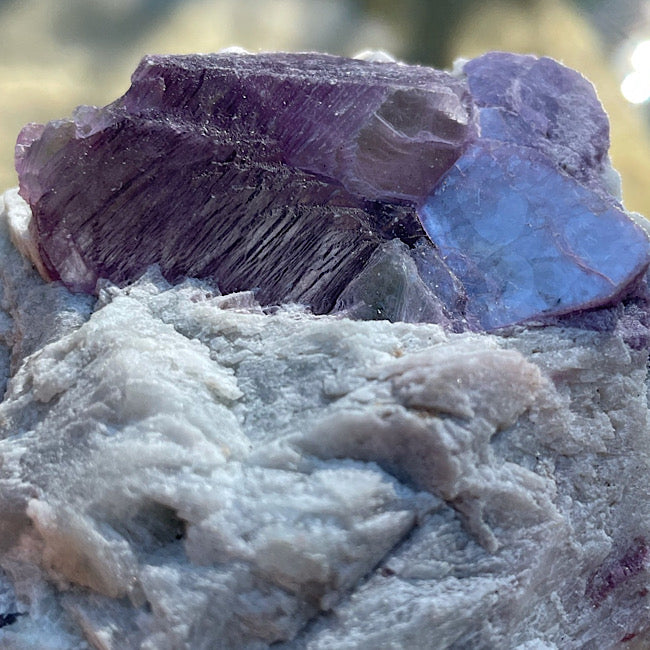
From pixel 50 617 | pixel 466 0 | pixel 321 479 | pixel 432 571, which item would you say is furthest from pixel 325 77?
pixel 466 0

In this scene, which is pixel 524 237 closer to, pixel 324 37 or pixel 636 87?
pixel 324 37

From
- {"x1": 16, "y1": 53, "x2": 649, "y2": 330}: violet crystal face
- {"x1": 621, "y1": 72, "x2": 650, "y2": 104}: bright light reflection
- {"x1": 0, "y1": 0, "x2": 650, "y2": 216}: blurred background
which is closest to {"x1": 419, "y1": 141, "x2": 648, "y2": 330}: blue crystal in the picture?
{"x1": 16, "y1": 53, "x2": 649, "y2": 330}: violet crystal face

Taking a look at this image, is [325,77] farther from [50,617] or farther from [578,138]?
[50,617]

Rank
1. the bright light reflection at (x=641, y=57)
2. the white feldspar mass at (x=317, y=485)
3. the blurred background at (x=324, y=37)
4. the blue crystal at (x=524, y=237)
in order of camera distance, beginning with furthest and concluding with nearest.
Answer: the bright light reflection at (x=641, y=57) < the blurred background at (x=324, y=37) < the blue crystal at (x=524, y=237) < the white feldspar mass at (x=317, y=485)

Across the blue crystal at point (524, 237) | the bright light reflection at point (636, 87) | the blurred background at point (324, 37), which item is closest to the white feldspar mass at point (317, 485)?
the blue crystal at point (524, 237)

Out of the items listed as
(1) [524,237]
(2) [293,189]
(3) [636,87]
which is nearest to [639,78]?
(3) [636,87]

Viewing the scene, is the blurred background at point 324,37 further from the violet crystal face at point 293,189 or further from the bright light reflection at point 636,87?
the violet crystal face at point 293,189

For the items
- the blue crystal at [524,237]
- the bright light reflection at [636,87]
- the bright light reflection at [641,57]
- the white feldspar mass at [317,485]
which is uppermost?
the bright light reflection at [641,57]
